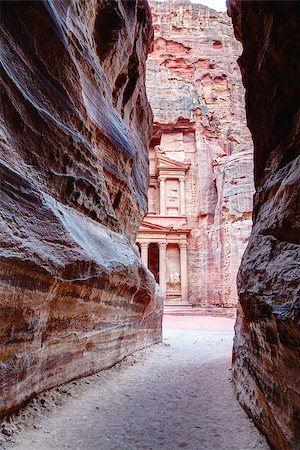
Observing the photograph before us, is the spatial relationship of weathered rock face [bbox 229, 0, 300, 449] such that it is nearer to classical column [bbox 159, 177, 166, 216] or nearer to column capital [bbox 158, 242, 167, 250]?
column capital [bbox 158, 242, 167, 250]

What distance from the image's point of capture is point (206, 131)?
34531 mm

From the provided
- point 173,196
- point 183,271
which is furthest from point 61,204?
point 173,196

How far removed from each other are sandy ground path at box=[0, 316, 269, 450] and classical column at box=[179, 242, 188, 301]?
75.4ft

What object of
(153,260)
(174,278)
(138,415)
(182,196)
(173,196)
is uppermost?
(173,196)

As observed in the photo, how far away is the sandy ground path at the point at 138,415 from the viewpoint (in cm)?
329

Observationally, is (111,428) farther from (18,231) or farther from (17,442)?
(18,231)

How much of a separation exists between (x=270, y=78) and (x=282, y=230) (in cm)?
248

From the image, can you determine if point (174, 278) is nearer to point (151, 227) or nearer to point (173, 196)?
point (151, 227)

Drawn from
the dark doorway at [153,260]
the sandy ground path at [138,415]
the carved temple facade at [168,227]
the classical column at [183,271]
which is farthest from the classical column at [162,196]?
the sandy ground path at [138,415]

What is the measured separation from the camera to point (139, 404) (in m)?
4.51

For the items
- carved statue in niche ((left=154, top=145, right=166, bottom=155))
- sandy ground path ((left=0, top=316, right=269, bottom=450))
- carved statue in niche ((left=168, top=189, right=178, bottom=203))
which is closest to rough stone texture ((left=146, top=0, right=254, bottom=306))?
carved statue in niche ((left=154, top=145, right=166, bottom=155))

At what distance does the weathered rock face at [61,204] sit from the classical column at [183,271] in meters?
22.0

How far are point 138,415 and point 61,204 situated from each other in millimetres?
3010

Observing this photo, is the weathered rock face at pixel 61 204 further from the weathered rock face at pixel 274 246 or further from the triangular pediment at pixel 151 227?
the triangular pediment at pixel 151 227
